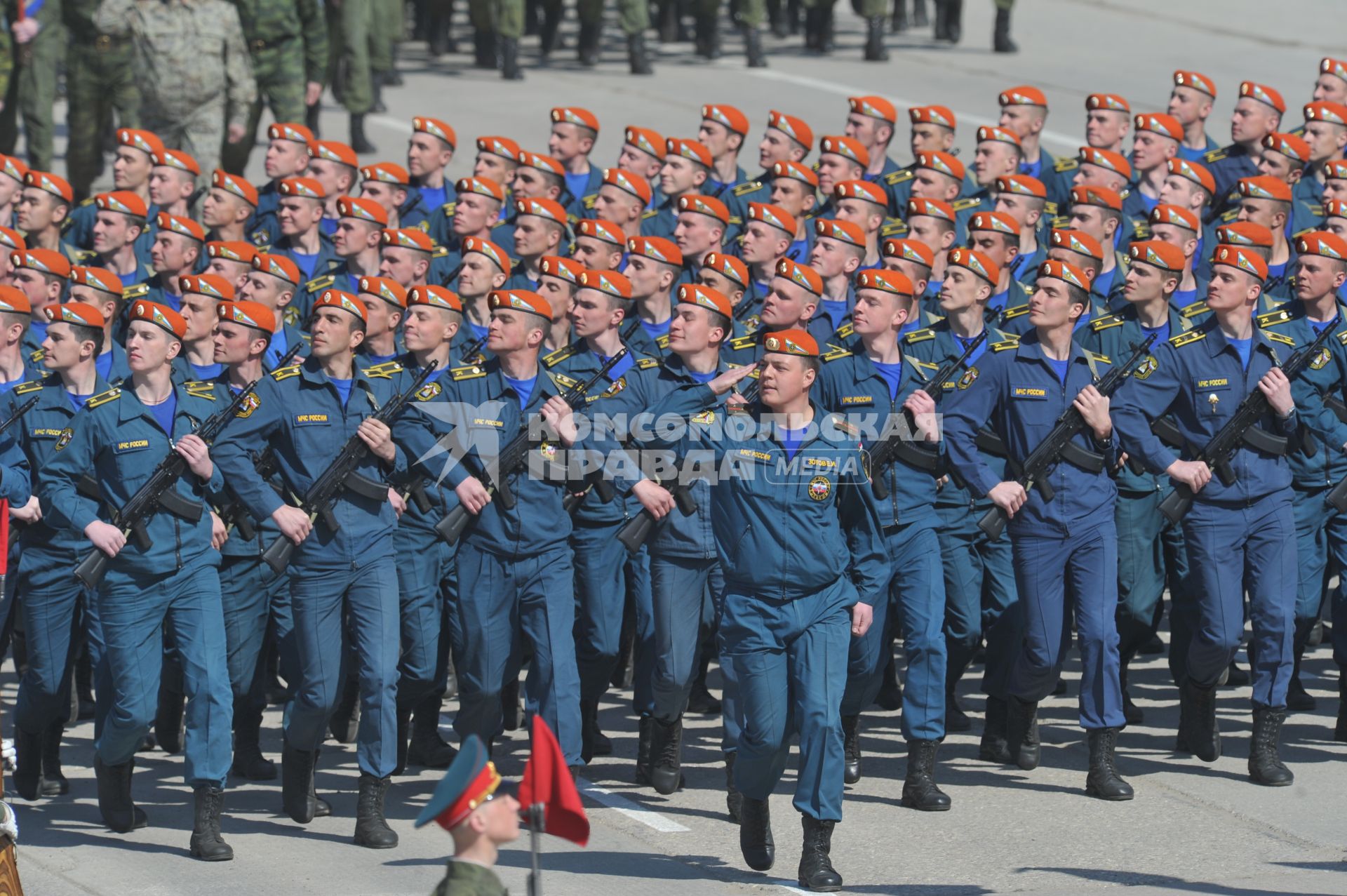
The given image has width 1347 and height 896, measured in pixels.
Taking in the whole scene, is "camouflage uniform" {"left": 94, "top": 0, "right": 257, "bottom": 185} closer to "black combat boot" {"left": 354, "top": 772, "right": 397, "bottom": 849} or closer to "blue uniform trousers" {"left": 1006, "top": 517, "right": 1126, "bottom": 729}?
"black combat boot" {"left": 354, "top": 772, "right": 397, "bottom": 849}

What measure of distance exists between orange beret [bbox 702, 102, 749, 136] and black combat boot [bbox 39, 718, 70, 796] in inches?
227

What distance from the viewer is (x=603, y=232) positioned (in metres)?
11.9

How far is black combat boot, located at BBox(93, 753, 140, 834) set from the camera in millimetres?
9484

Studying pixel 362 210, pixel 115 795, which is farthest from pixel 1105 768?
pixel 362 210

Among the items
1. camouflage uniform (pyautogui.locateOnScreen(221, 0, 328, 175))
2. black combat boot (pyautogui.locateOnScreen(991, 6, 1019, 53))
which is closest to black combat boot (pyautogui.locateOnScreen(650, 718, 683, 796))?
camouflage uniform (pyautogui.locateOnScreen(221, 0, 328, 175))

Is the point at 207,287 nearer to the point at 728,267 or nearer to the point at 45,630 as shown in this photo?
the point at 45,630

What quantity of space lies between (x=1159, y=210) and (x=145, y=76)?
7.62 meters

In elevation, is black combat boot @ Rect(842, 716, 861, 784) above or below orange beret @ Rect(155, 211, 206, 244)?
below

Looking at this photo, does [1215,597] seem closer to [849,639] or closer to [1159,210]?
[849,639]

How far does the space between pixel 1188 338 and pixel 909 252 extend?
57.2 inches

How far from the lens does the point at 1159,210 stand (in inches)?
463

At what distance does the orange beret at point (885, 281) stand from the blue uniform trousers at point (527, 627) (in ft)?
5.69

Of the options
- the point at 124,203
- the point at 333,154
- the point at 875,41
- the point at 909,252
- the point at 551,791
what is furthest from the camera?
the point at 875,41

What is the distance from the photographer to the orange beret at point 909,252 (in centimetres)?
1102
